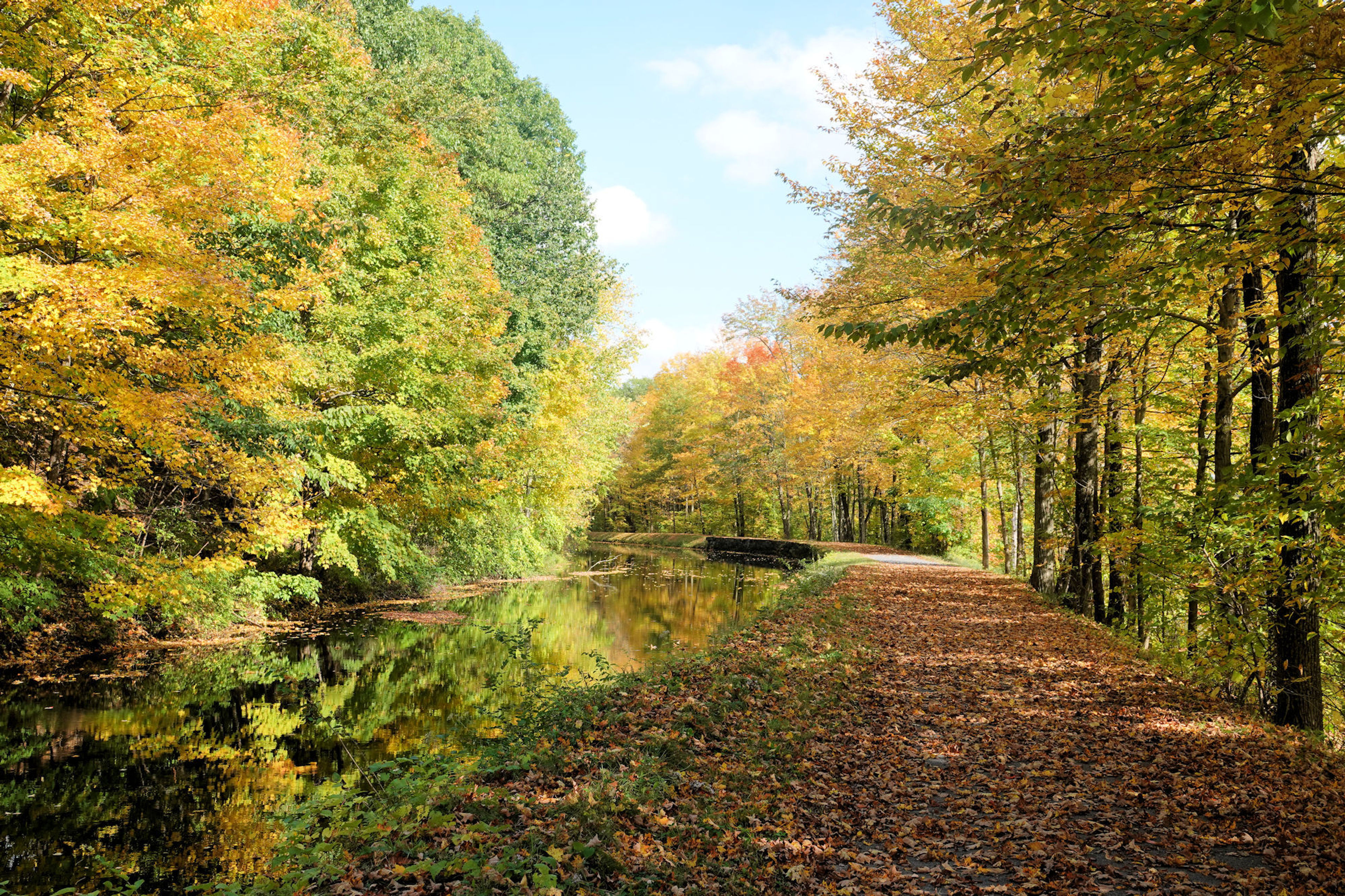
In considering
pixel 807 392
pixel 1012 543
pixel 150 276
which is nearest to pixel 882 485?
pixel 807 392

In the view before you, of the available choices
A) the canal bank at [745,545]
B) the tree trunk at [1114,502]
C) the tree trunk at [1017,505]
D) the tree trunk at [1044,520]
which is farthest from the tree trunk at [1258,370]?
the canal bank at [745,545]

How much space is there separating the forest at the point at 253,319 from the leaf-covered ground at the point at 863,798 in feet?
20.5

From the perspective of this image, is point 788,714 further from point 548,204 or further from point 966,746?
point 548,204

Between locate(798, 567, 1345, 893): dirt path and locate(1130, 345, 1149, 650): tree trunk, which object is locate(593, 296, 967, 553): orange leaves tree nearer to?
locate(1130, 345, 1149, 650): tree trunk

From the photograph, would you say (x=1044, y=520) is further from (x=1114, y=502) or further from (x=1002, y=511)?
(x=1002, y=511)

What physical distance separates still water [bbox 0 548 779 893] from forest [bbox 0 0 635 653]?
4.29 ft

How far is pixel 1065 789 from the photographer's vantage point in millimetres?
5875

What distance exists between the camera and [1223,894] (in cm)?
423

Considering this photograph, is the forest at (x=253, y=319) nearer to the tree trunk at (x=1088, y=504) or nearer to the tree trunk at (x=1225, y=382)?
the tree trunk at (x=1225, y=382)

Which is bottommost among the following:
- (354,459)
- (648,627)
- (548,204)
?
(648,627)

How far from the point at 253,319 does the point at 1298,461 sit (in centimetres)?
1266

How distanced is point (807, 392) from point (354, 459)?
65.1 feet

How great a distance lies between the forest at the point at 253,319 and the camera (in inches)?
344

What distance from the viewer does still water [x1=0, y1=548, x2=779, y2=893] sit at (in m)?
6.49
